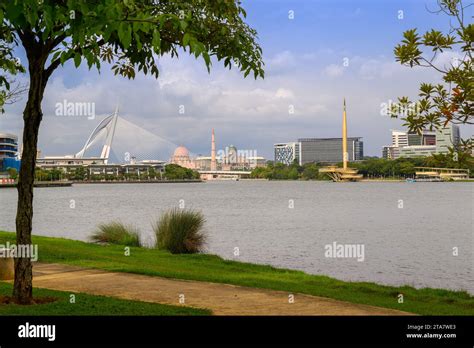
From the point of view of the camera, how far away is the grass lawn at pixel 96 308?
32.6 ft

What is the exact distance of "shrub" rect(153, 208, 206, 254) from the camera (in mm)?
24069

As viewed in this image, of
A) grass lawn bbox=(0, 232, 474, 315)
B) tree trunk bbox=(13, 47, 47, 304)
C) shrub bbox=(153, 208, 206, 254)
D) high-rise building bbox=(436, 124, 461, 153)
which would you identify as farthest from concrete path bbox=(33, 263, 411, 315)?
shrub bbox=(153, 208, 206, 254)

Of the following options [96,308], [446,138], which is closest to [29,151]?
[96,308]

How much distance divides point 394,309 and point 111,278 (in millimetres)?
6527

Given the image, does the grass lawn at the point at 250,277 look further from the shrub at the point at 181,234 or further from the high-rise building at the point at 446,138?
the high-rise building at the point at 446,138

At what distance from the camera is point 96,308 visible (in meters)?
10.3

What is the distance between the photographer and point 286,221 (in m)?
52.9

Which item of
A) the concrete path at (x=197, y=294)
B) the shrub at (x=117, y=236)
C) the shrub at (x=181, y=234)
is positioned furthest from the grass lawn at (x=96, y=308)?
the shrub at (x=117, y=236)

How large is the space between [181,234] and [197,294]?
473 inches

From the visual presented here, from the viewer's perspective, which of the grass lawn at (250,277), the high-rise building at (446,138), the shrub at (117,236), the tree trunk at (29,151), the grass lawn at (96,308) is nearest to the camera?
the high-rise building at (446,138)

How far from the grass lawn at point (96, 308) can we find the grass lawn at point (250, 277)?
11.9 feet

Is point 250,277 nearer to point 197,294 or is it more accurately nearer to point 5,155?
point 197,294
